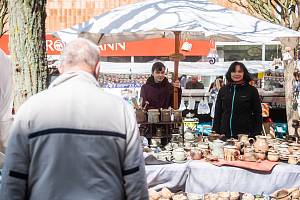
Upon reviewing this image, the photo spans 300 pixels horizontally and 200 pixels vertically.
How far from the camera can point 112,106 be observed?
86.9 inches

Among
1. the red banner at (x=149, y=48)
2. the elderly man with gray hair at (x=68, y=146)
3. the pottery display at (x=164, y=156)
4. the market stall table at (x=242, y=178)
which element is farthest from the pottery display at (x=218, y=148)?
the red banner at (x=149, y=48)

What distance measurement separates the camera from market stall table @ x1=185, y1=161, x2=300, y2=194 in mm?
4516

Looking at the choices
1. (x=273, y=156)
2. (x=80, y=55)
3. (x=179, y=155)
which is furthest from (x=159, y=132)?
(x=80, y=55)

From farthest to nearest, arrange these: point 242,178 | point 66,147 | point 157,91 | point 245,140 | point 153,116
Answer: point 157,91 → point 153,116 → point 245,140 → point 242,178 → point 66,147

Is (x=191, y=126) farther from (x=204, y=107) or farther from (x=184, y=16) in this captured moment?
(x=204, y=107)

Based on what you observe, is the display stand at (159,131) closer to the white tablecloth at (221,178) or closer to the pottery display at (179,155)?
the pottery display at (179,155)

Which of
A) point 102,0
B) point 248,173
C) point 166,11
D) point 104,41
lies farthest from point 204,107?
point 102,0

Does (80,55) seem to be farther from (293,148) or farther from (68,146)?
(293,148)

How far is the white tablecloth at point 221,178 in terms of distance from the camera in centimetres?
452

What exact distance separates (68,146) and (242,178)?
107 inches

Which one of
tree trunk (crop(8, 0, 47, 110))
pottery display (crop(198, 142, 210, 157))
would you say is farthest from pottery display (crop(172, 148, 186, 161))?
tree trunk (crop(8, 0, 47, 110))

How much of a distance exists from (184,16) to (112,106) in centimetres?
316

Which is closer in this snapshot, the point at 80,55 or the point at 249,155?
the point at 80,55

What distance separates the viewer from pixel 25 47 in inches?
152
